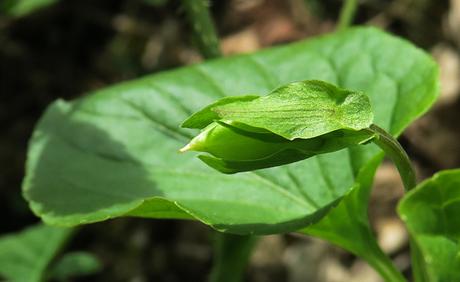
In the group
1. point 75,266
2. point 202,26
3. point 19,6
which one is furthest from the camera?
Answer: point 19,6

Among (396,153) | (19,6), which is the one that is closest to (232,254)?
(396,153)

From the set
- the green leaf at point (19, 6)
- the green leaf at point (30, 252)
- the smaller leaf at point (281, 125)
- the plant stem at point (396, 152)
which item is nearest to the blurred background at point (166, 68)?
the green leaf at point (19, 6)

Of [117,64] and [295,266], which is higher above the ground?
[117,64]

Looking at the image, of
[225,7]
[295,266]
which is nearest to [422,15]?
[225,7]

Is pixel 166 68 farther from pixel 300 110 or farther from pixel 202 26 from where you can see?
pixel 300 110

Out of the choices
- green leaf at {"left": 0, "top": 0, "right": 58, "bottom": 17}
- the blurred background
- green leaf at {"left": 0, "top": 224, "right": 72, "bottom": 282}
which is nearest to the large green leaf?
green leaf at {"left": 0, "top": 224, "right": 72, "bottom": 282}

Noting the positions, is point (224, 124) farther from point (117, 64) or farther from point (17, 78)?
point (17, 78)
